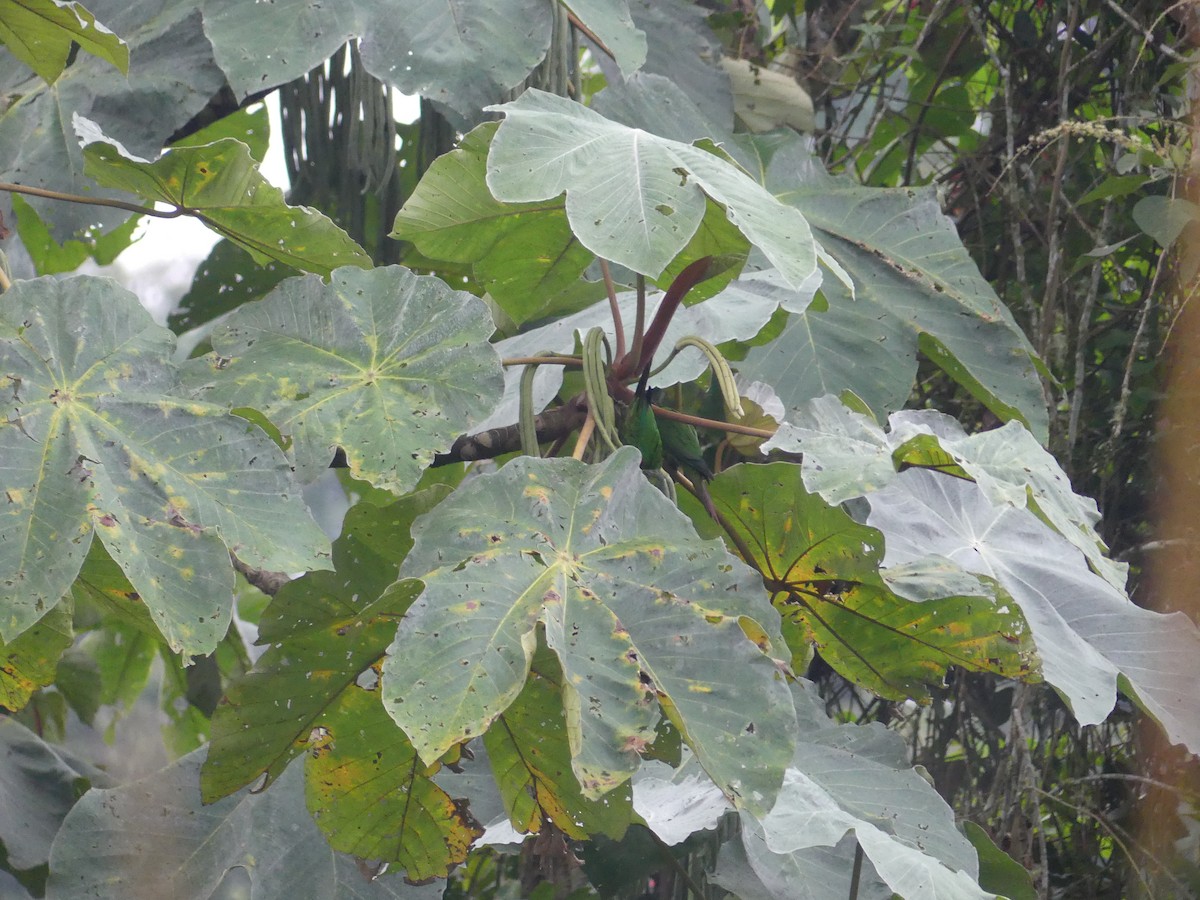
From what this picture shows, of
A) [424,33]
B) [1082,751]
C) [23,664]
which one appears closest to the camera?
[23,664]

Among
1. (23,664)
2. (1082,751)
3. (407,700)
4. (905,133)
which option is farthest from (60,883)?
(905,133)

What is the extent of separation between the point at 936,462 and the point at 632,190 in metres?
0.37

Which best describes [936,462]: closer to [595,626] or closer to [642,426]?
[642,426]

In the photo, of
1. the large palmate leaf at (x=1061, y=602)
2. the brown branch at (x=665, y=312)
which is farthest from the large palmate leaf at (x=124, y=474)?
the large palmate leaf at (x=1061, y=602)

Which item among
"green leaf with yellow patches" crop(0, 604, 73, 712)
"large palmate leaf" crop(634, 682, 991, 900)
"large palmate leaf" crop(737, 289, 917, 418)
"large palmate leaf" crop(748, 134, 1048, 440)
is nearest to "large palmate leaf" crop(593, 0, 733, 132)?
"large palmate leaf" crop(748, 134, 1048, 440)

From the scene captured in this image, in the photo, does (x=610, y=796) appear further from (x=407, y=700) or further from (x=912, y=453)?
(x=912, y=453)

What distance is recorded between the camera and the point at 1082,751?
1.61m

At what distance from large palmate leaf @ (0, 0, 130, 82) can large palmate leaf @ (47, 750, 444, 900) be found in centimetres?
70

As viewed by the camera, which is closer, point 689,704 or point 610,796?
point 689,704

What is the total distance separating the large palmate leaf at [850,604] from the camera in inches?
37.1

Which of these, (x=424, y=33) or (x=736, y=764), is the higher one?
(x=424, y=33)

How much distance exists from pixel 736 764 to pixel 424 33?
2.79 ft

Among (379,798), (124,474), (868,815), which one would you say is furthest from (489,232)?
(868,815)

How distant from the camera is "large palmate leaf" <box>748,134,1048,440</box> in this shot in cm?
132
